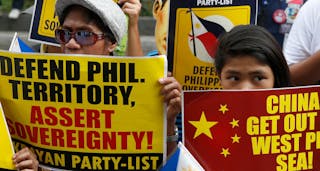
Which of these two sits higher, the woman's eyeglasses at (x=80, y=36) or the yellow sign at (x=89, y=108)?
the woman's eyeglasses at (x=80, y=36)

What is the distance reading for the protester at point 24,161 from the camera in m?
2.59

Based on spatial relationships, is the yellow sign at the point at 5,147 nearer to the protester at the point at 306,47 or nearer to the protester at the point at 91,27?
the protester at the point at 91,27

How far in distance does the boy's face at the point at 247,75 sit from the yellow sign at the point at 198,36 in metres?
0.59

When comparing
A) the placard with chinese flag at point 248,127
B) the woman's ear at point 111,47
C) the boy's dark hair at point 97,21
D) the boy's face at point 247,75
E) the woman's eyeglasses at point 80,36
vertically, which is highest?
the boy's dark hair at point 97,21

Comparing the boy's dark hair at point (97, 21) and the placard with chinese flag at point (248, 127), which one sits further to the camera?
the boy's dark hair at point (97, 21)

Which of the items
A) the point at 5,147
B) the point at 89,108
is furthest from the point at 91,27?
the point at 5,147

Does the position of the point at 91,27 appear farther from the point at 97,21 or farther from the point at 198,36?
the point at 198,36

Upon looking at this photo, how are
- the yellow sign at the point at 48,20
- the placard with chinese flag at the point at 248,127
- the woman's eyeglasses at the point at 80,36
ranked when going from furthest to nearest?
the yellow sign at the point at 48,20 < the woman's eyeglasses at the point at 80,36 < the placard with chinese flag at the point at 248,127

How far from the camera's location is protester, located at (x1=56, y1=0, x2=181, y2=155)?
282 centimetres

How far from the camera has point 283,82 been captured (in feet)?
9.14

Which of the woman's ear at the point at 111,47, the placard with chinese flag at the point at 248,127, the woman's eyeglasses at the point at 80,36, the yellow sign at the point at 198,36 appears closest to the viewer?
the placard with chinese flag at the point at 248,127

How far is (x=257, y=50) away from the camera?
2732 millimetres

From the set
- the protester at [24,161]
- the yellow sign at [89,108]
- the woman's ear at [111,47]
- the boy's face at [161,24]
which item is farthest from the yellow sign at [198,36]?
the protester at [24,161]

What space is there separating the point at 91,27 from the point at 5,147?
569 mm
